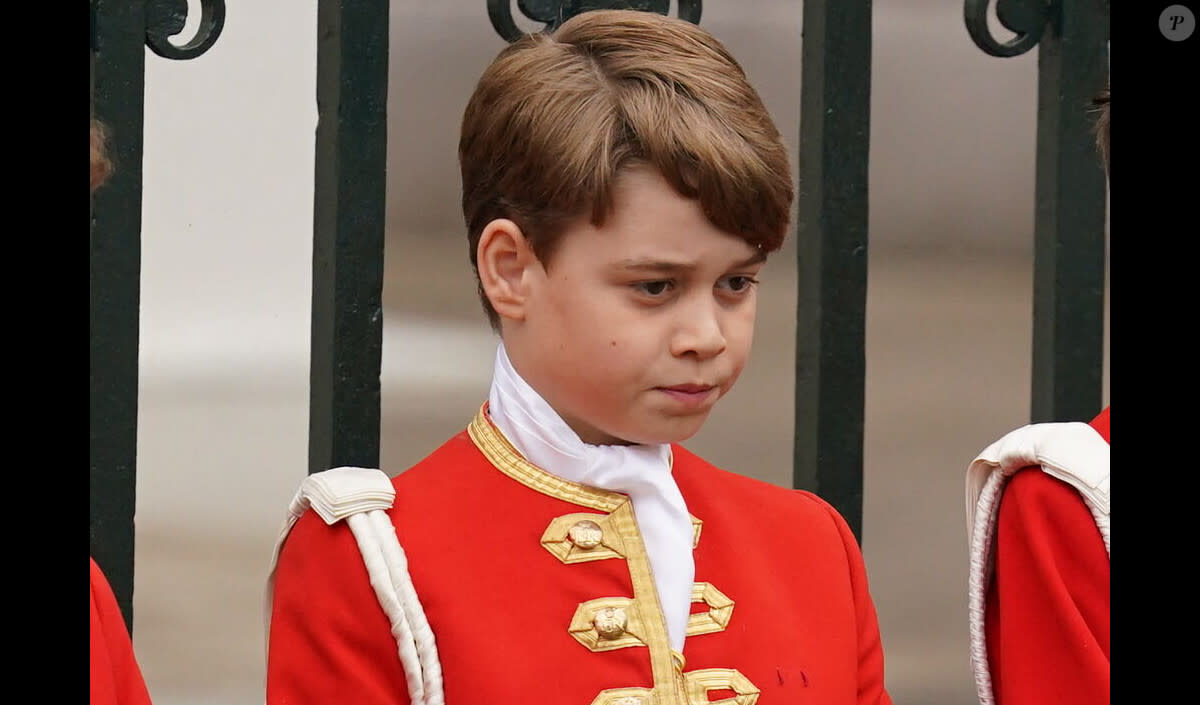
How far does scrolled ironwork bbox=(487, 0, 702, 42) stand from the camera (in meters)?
1.98

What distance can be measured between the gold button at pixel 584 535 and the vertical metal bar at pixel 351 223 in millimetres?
438

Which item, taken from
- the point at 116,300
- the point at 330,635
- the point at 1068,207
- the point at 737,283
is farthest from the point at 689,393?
the point at 1068,207

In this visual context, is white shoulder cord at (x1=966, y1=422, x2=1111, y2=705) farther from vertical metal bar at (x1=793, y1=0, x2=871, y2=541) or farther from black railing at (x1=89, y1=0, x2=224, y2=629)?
black railing at (x1=89, y1=0, x2=224, y2=629)

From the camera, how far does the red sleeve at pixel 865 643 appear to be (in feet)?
5.68

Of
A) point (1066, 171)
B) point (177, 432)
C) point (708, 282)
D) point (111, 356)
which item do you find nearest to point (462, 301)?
point (177, 432)

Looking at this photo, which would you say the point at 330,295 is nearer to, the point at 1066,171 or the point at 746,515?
the point at 746,515

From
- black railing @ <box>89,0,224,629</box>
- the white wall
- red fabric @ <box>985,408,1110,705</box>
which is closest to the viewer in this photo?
red fabric @ <box>985,408,1110,705</box>

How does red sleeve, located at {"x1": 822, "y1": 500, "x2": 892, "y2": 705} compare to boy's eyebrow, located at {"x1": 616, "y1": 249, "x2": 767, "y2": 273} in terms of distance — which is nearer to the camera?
boy's eyebrow, located at {"x1": 616, "y1": 249, "x2": 767, "y2": 273}

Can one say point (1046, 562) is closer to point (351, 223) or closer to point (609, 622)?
point (609, 622)

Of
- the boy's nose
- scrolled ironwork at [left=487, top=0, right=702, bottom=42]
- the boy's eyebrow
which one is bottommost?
the boy's nose

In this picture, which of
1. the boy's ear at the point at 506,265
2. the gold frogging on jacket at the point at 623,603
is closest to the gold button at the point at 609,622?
the gold frogging on jacket at the point at 623,603

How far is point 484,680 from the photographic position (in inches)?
61.1

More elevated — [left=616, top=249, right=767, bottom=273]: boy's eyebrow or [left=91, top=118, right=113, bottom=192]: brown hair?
[left=91, top=118, right=113, bottom=192]: brown hair

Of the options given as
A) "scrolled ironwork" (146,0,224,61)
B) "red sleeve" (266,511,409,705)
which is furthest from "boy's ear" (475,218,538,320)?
"scrolled ironwork" (146,0,224,61)
